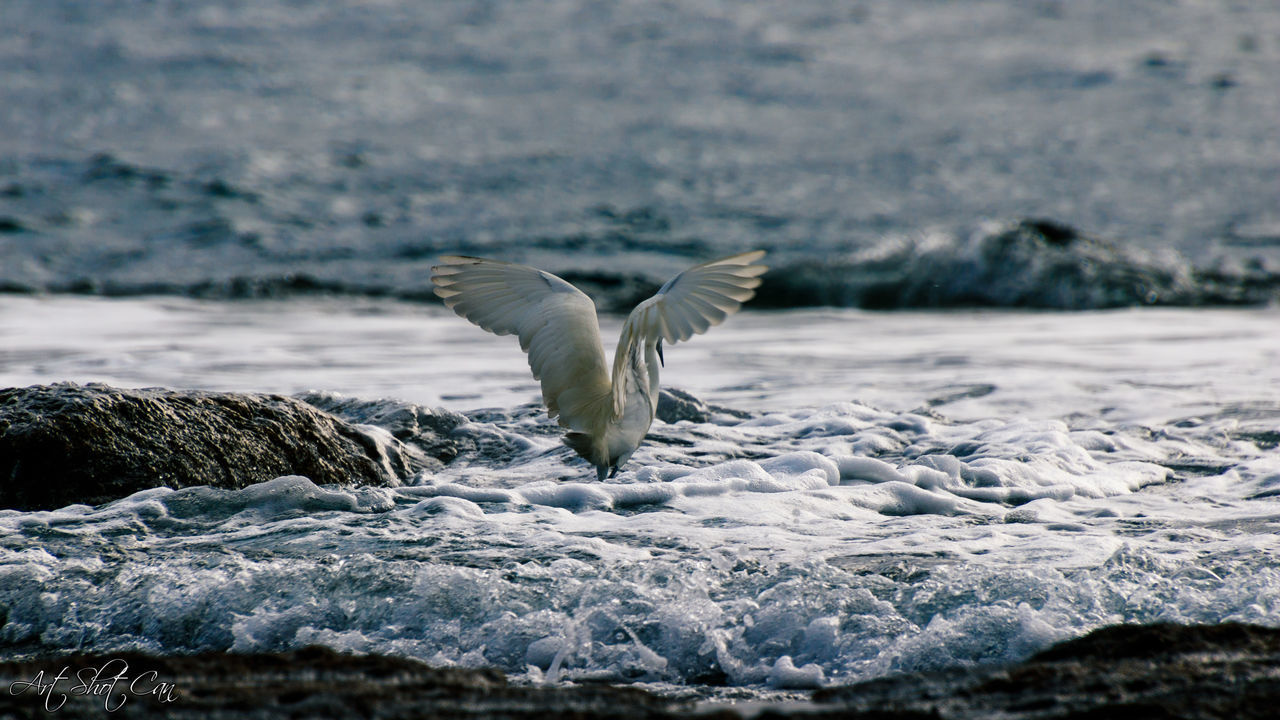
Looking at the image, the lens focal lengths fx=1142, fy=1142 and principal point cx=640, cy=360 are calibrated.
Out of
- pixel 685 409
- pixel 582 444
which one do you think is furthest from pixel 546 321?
pixel 685 409

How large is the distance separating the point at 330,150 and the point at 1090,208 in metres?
10.2

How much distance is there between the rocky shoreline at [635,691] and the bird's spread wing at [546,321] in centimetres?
135

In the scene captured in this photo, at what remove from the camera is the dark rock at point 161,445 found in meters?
3.82

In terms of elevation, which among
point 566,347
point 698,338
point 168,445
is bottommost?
point 698,338

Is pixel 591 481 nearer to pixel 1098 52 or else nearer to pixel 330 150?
pixel 330 150

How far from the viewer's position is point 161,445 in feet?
13.1

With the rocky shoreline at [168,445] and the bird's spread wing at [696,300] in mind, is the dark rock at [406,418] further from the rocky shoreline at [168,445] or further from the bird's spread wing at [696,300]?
the bird's spread wing at [696,300]

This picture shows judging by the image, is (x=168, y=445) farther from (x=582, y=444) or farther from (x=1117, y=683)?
(x=1117, y=683)

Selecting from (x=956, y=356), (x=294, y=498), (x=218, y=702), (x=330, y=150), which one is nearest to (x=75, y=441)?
(x=294, y=498)

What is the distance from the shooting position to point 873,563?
327cm

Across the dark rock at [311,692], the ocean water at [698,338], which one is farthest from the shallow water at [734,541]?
the dark rock at [311,692]

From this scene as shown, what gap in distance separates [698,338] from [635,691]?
6.31 metres

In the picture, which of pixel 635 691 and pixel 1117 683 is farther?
pixel 635 691

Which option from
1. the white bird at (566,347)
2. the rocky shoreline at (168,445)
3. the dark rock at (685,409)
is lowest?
the dark rock at (685,409)
